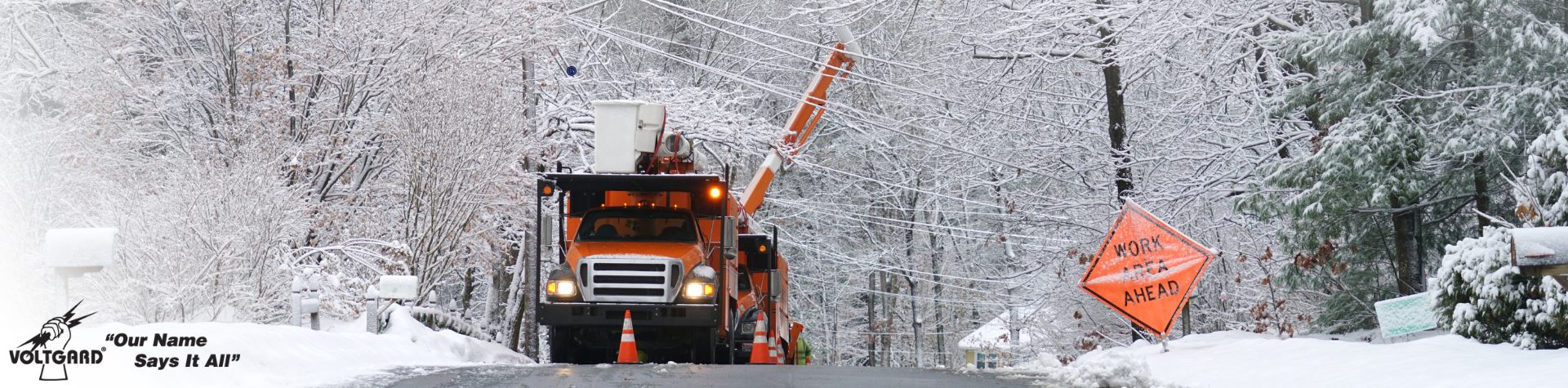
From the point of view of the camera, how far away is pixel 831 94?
4088 cm

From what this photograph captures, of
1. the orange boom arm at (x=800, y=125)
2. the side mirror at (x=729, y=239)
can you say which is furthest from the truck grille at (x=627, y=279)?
the orange boom arm at (x=800, y=125)

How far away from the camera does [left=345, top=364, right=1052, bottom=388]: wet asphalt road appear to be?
424 inches

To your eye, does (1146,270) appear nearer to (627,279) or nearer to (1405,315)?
(1405,315)

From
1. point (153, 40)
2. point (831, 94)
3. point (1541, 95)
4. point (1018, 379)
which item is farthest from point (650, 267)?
point (831, 94)

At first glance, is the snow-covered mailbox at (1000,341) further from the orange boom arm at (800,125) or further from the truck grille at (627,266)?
the truck grille at (627,266)

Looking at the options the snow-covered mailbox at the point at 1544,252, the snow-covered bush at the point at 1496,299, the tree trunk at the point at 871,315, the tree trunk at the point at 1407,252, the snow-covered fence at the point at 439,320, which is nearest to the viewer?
the snow-covered mailbox at the point at 1544,252

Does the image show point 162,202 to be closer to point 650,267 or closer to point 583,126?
point 650,267

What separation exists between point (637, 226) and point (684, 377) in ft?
17.2

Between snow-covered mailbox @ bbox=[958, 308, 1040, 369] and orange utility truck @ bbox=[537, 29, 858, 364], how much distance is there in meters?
11.1

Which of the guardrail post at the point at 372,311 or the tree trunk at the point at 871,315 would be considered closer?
the guardrail post at the point at 372,311

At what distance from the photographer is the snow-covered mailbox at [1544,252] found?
932 cm

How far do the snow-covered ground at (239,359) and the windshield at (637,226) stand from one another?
2.87 m

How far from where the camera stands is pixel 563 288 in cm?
1605

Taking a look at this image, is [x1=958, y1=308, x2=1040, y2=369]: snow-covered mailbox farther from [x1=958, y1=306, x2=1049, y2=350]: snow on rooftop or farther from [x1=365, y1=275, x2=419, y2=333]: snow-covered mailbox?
[x1=365, y1=275, x2=419, y2=333]: snow-covered mailbox
